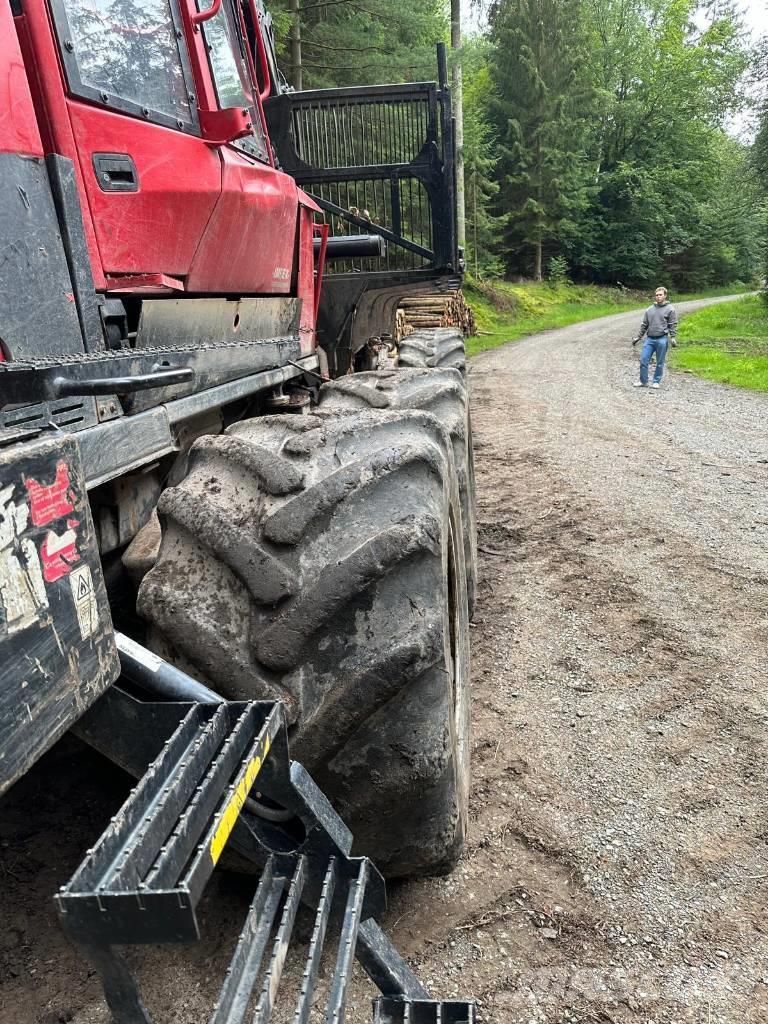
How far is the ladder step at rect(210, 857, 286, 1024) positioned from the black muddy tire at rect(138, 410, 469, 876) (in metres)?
0.31

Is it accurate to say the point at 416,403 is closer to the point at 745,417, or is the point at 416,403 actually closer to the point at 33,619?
the point at 33,619

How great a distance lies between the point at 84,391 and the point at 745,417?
883 centimetres

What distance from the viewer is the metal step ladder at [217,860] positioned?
977 millimetres

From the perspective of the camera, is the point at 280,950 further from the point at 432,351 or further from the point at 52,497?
the point at 432,351

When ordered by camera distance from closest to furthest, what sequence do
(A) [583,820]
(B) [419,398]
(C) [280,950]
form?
1. (C) [280,950]
2. (A) [583,820]
3. (B) [419,398]

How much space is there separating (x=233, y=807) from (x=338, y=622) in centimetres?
58

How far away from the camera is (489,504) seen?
552cm

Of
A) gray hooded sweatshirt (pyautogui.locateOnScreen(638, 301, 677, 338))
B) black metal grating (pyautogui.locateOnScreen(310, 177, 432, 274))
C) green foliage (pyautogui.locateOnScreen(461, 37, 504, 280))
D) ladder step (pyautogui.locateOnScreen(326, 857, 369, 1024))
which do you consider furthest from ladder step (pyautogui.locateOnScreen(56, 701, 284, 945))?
green foliage (pyautogui.locateOnScreen(461, 37, 504, 280))

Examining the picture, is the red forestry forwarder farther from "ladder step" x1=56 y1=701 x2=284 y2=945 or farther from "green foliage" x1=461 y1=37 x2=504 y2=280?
"green foliage" x1=461 y1=37 x2=504 y2=280

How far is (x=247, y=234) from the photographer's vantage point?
275cm

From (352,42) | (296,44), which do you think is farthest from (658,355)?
(352,42)

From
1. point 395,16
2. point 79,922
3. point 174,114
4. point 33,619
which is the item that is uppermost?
point 395,16

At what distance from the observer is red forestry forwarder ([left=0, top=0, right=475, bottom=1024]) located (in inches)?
42.7

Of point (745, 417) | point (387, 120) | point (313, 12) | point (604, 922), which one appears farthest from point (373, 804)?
point (313, 12)
